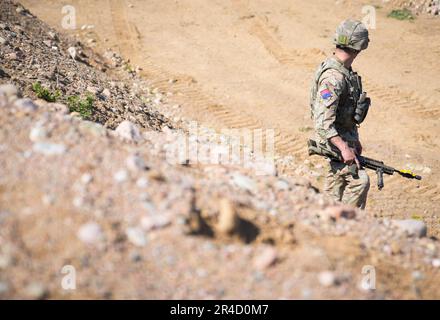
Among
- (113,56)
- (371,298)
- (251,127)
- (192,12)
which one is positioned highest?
(192,12)

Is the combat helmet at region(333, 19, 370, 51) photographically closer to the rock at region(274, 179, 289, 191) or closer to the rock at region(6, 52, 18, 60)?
the rock at region(274, 179, 289, 191)

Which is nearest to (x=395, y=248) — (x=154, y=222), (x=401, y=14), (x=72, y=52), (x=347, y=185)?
(x=347, y=185)

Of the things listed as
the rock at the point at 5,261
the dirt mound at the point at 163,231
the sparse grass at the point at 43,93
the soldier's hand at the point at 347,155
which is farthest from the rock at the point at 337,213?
the sparse grass at the point at 43,93

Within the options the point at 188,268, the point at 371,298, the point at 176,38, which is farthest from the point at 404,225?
the point at 176,38

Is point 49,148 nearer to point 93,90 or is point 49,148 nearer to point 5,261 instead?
point 5,261

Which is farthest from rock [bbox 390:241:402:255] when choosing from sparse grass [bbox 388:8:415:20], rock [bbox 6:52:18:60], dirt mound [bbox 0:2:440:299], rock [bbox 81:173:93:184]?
sparse grass [bbox 388:8:415:20]

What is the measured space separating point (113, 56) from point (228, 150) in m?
5.48

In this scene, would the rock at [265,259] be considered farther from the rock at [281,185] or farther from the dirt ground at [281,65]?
the dirt ground at [281,65]

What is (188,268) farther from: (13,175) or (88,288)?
(13,175)

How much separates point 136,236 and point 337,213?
1.30m

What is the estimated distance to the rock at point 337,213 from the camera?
2.49 meters

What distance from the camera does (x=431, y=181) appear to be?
478cm

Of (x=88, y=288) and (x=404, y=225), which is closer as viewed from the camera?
(x=88, y=288)

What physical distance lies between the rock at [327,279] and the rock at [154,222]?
0.82 meters
